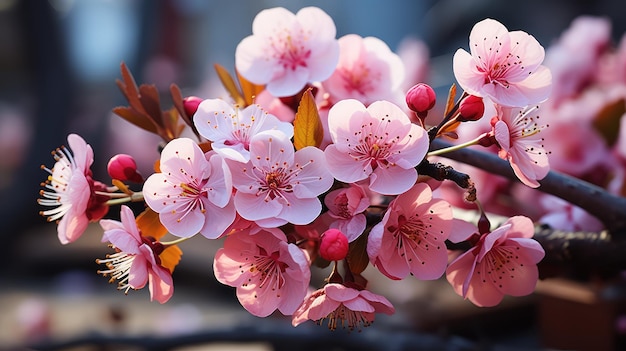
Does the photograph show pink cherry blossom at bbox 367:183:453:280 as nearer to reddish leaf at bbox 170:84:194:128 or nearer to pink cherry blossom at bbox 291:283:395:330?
pink cherry blossom at bbox 291:283:395:330

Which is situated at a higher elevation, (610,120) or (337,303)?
(610,120)

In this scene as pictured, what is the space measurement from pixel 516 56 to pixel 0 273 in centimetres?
236

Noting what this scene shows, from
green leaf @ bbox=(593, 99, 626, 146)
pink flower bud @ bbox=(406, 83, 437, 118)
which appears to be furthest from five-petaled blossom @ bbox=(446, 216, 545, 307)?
green leaf @ bbox=(593, 99, 626, 146)

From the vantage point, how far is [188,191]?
1.61ft

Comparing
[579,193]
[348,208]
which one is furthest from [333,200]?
[579,193]

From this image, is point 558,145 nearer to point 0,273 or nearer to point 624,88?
point 624,88

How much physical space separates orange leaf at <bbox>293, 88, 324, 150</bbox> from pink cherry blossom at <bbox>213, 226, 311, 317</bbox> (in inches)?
2.9

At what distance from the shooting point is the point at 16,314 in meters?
1.74

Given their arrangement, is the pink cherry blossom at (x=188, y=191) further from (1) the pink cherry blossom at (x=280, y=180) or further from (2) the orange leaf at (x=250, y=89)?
(2) the orange leaf at (x=250, y=89)

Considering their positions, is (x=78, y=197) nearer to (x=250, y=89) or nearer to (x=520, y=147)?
(x=250, y=89)

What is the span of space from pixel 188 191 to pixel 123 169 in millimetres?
87

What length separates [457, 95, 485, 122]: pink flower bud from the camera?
1.63ft

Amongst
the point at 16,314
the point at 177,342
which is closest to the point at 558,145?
the point at 177,342

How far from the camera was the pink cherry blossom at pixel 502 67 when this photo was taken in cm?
49
